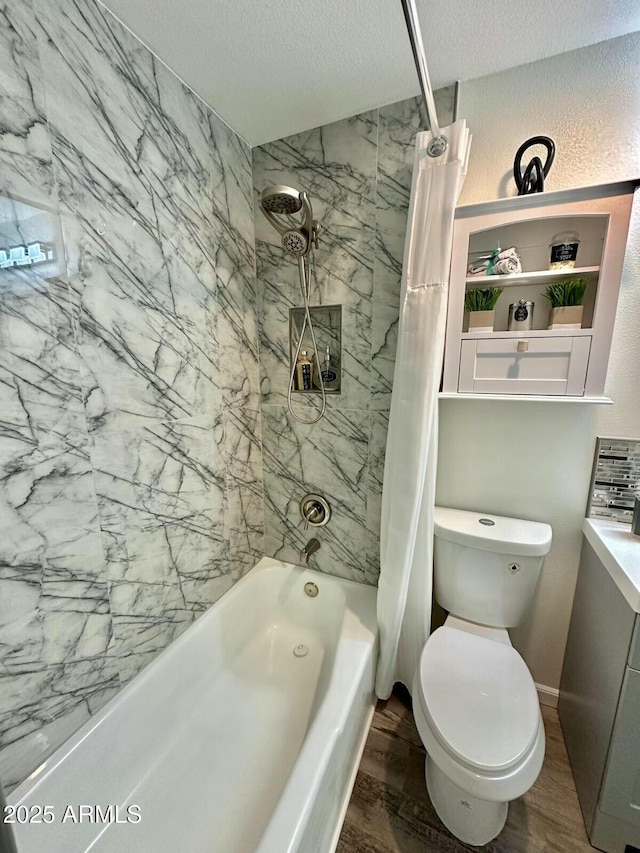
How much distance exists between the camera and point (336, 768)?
39.7 inches

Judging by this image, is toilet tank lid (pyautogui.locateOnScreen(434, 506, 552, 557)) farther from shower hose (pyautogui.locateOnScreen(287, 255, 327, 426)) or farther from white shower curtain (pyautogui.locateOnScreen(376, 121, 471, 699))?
shower hose (pyautogui.locateOnScreen(287, 255, 327, 426))

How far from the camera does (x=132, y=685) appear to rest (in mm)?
1142

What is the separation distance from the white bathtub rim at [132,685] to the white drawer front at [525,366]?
1072 millimetres

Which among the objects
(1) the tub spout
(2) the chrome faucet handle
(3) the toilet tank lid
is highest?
(3) the toilet tank lid

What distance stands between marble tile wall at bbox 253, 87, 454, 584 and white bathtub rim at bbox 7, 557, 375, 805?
0.30 ft

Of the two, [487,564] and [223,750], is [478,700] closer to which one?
[487,564]

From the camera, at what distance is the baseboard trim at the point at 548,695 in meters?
1.47

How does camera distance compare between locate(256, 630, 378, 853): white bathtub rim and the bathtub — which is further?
the bathtub

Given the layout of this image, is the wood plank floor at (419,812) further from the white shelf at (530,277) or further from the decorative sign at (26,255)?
the decorative sign at (26,255)

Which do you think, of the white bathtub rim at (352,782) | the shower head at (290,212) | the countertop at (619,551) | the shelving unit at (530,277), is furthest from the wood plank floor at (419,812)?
the shower head at (290,212)

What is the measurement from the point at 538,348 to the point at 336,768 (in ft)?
4.80

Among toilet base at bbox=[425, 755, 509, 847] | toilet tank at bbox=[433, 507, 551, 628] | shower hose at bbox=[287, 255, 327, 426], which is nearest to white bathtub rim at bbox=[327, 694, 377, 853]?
toilet base at bbox=[425, 755, 509, 847]

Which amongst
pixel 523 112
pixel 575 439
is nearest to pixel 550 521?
pixel 575 439

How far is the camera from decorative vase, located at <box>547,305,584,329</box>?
1118 millimetres
